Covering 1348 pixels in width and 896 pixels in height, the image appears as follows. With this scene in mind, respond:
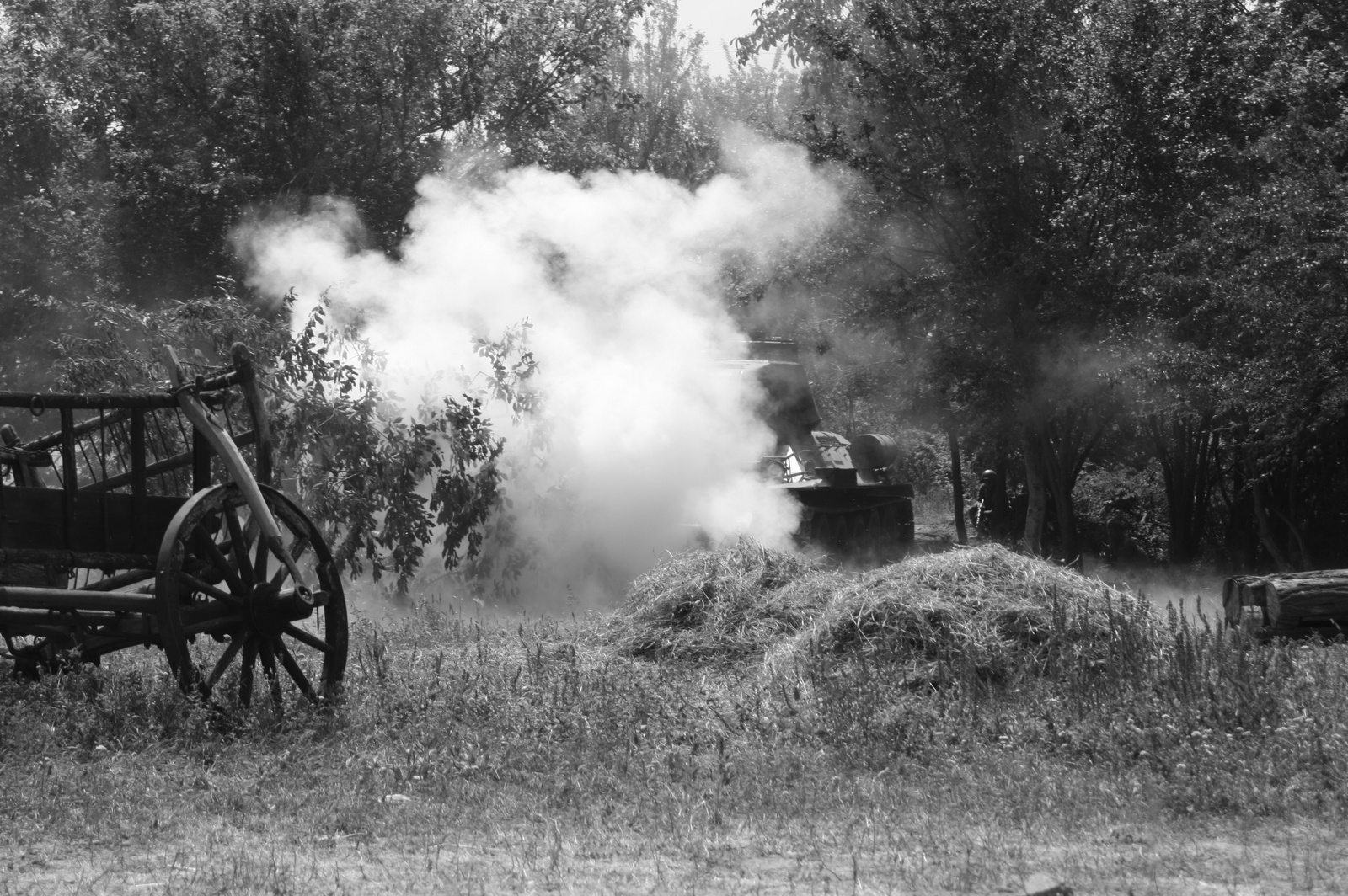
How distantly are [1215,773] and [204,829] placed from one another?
3852 millimetres

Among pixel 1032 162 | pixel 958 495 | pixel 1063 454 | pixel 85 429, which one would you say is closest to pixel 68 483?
pixel 85 429

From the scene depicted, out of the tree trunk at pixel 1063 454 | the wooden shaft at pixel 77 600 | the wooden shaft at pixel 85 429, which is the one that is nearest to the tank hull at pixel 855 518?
the tree trunk at pixel 1063 454

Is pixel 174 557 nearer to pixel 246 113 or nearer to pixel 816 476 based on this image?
pixel 816 476

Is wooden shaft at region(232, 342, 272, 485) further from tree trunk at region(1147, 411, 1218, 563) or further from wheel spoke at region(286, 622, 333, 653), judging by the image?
tree trunk at region(1147, 411, 1218, 563)

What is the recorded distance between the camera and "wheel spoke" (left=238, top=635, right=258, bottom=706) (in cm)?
672

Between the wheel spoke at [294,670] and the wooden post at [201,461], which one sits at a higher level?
the wooden post at [201,461]

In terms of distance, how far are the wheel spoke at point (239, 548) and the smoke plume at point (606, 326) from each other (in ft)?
21.3

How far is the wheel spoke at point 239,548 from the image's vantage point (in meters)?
6.71

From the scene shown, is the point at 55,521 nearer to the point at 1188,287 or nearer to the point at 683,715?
the point at 683,715

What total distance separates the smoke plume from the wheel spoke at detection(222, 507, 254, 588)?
21.3ft

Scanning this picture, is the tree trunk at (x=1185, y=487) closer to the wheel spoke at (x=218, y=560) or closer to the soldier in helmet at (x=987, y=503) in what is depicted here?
the soldier in helmet at (x=987, y=503)

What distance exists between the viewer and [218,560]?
659cm

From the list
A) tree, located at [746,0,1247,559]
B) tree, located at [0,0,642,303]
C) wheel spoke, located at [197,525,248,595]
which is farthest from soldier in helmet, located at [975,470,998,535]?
wheel spoke, located at [197,525,248,595]

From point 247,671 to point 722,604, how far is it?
3.51 m
